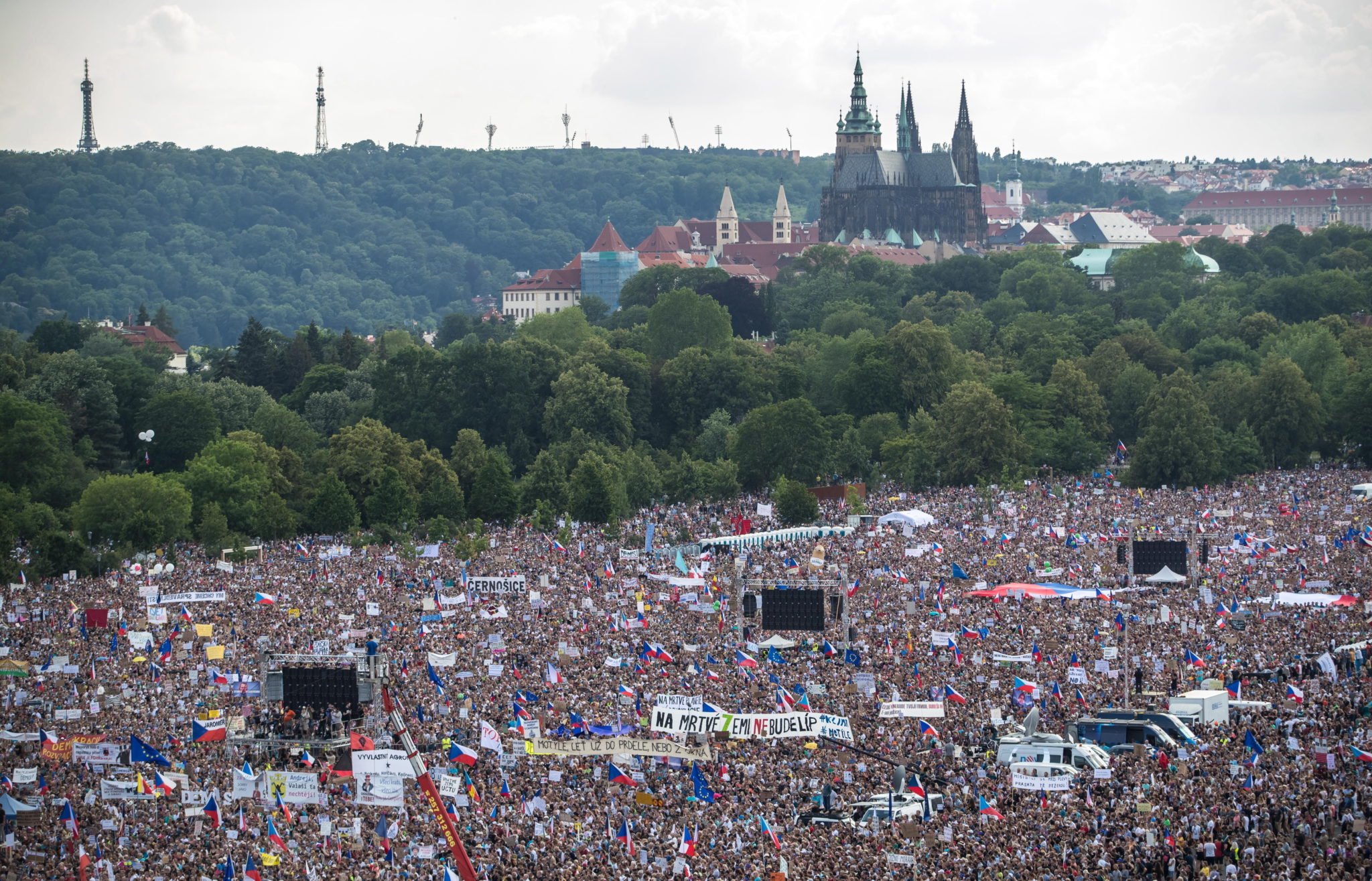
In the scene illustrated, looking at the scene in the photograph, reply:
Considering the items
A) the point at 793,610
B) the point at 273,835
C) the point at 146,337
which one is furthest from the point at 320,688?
the point at 146,337

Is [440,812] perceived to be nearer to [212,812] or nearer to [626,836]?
[626,836]

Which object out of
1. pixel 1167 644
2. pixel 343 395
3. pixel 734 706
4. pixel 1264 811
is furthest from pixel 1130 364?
pixel 1264 811

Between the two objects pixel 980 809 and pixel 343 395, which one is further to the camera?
pixel 343 395

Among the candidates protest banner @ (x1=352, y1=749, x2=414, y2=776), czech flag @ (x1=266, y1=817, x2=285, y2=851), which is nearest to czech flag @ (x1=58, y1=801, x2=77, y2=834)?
czech flag @ (x1=266, y1=817, x2=285, y2=851)

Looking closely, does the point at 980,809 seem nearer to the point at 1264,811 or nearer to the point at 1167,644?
the point at 1264,811

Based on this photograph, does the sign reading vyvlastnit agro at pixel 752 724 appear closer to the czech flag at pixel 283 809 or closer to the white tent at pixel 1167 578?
the czech flag at pixel 283 809

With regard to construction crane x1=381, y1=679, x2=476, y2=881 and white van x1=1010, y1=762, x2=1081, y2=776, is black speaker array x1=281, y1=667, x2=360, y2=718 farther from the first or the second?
white van x1=1010, y1=762, x2=1081, y2=776
